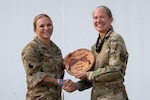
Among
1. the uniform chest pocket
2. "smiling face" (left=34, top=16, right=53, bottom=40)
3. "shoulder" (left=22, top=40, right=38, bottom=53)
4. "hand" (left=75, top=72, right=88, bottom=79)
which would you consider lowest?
"hand" (left=75, top=72, right=88, bottom=79)

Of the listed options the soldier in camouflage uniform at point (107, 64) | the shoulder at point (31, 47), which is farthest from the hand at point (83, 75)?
the shoulder at point (31, 47)

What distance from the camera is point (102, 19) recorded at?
2.40 metres

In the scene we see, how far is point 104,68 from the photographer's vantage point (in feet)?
7.50

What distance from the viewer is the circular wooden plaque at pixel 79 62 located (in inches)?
95.5

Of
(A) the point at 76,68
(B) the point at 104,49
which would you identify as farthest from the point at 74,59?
(B) the point at 104,49

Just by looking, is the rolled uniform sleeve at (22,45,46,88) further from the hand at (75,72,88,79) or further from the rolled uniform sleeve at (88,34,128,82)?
the rolled uniform sleeve at (88,34,128,82)

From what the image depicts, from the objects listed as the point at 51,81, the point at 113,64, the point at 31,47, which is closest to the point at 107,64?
the point at 113,64

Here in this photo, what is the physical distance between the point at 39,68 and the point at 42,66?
0.03m

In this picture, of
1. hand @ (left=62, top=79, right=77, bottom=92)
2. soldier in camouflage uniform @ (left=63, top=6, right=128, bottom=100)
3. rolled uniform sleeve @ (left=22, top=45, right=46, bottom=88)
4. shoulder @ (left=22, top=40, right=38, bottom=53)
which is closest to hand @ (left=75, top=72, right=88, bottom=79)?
soldier in camouflage uniform @ (left=63, top=6, right=128, bottom=100)

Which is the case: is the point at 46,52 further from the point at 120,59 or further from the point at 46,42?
the point at 120,59

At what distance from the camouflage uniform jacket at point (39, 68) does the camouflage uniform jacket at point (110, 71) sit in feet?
0.96

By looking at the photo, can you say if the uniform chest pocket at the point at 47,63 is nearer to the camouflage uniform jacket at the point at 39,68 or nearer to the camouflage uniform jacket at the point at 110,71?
the camouflage uniform jacket at the point at 39,68

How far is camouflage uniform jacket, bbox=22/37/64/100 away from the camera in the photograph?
2.40 meters

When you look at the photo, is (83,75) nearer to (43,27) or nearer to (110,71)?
(110,71)
